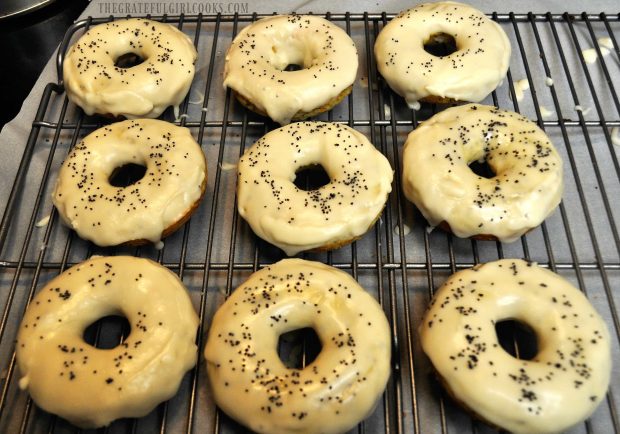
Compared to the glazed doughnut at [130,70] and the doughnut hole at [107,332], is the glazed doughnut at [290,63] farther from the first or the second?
the doughnut hole at [107,332]

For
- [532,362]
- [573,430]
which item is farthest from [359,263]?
[573,430]

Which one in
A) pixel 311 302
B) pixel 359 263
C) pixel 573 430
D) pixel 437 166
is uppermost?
pixel 437 166

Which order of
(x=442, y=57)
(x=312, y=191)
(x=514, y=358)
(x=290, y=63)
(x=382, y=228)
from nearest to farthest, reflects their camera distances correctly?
1. (x=514, y=358)
2. (x=312, y=191)
3. (x=382, y=228)
4. (x=442, y=57)
5. (x=290, y=63)

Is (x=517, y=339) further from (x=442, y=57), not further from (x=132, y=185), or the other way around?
(x=132, y=185)

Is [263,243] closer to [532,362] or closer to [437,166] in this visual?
[437,166]

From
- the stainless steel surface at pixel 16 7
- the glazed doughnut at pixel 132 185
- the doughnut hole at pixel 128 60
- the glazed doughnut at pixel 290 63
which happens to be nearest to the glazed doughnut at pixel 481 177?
the glazed doughnut at pixel 290 63

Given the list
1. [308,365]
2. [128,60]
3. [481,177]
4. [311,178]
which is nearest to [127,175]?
[128,60]

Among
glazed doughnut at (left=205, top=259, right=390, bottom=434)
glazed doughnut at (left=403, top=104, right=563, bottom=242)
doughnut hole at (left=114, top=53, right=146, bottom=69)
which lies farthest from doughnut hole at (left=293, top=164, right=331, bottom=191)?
doughnut hole at (left=114, top=53, right=146, bottom=69)
